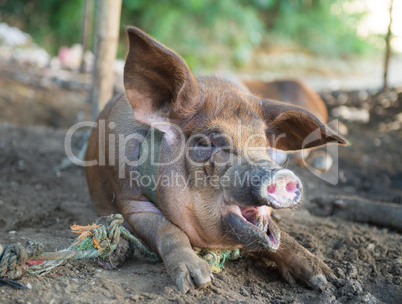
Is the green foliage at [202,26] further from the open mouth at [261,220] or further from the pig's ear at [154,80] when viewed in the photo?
the open mouth at [261,220]

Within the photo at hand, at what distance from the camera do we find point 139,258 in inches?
116

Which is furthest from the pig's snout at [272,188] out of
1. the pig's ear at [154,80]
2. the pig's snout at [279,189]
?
the pig's ear at [154,80]

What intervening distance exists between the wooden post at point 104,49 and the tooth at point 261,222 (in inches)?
116

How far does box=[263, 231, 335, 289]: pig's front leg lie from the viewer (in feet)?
9.19

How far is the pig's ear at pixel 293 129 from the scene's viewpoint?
10.2ft

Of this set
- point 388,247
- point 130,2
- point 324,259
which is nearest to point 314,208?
point 388,247

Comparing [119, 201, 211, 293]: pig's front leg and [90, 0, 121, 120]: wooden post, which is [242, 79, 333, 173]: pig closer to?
[90, 0, 121, 120]: wooden post

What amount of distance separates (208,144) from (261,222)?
58 centimetres

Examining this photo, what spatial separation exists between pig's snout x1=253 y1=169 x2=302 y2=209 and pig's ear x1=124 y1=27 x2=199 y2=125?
0.80 meters

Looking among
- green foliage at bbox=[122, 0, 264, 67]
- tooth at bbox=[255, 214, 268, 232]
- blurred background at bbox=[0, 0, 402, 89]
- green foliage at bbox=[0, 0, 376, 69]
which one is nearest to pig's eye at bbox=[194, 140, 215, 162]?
tooth at bbox=[255, 214, 268, 232]

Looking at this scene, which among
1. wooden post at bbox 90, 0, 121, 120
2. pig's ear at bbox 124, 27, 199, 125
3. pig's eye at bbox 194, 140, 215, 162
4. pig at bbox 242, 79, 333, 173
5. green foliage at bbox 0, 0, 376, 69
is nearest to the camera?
→ pig's ear at bbox 124, 27, 199, 125

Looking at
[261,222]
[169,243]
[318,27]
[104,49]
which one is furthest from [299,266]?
[318,27]

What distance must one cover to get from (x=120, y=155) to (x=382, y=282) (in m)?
1.95

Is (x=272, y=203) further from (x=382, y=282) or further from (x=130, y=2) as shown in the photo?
(x=130, y=2)
